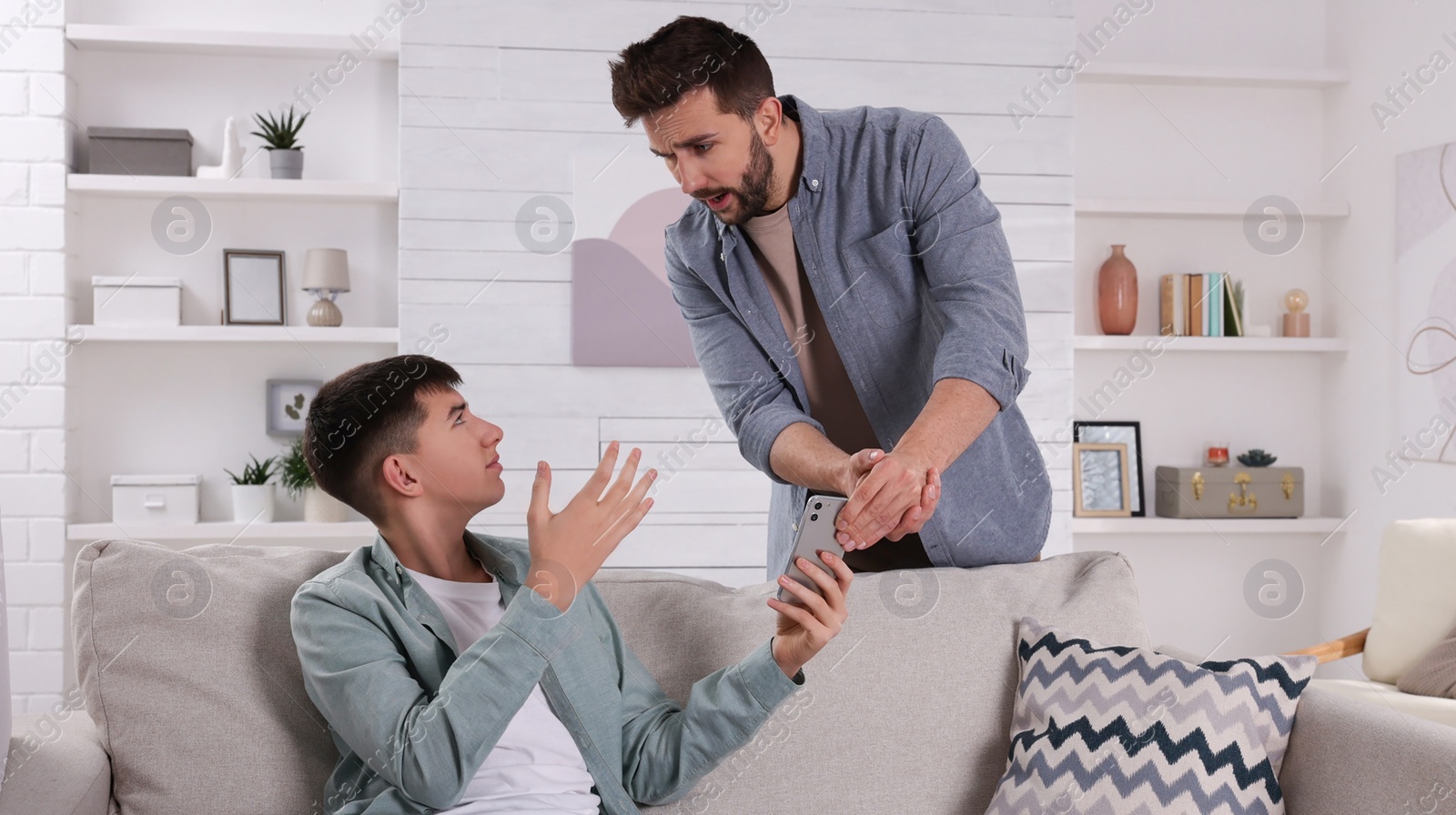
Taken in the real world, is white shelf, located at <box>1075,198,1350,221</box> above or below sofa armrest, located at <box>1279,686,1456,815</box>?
above

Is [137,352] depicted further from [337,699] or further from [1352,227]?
[1352,227]

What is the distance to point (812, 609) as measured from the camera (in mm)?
1326

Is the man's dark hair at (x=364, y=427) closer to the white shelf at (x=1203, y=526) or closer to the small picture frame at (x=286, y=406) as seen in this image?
the small picture frame at (x=286, y=406)

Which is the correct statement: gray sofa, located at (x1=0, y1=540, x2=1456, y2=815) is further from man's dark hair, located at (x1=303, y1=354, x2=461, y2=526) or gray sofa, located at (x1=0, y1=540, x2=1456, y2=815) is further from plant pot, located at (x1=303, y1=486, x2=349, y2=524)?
plant pot, located at (x1=303, y1=486, x2=349, y2=524)

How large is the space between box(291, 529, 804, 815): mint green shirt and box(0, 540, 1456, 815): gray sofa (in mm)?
86

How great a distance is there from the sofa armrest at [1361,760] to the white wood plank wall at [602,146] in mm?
2122

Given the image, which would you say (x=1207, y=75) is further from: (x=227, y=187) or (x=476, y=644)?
(x=476, y=644)

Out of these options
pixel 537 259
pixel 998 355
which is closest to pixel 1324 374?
pixel 537 259

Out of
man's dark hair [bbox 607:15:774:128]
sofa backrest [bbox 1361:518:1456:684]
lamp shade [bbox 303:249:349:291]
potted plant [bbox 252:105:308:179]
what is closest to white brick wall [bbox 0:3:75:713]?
potted plant [bbox 252:105:308:179]

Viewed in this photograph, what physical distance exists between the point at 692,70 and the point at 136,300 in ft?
8.46

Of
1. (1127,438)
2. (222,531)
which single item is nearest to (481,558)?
(222,531)

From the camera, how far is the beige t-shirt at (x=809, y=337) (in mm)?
1732

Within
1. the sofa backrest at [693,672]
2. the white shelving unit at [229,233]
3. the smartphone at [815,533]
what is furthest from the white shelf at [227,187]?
the smartphone at [815,533]

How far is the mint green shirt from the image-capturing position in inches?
47.8
